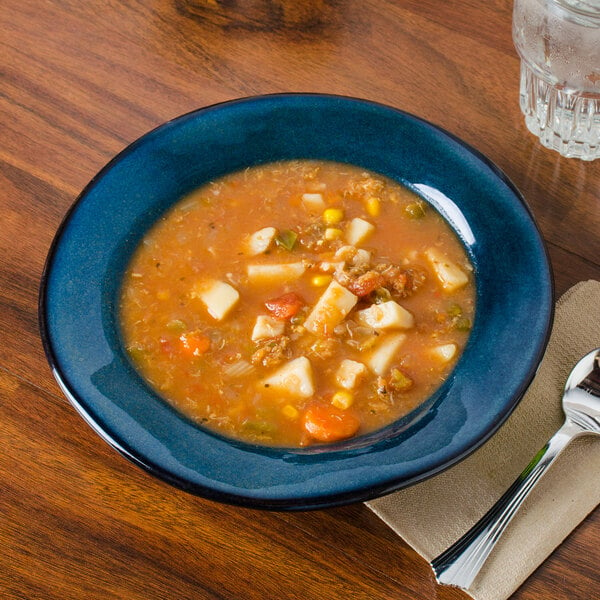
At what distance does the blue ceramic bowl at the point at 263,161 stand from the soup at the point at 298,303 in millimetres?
64

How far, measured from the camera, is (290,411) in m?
2.73

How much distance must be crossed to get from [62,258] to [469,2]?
235 centimetres

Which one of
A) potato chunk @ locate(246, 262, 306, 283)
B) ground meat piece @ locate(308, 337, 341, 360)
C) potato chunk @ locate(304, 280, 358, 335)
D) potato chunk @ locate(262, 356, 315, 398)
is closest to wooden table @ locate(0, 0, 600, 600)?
potato chunk @ locate(262, 356, 315, 398)

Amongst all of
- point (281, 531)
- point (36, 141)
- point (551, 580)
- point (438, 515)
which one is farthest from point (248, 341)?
point (36, 141)

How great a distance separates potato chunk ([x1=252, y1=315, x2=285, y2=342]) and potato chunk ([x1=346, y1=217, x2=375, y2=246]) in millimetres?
455

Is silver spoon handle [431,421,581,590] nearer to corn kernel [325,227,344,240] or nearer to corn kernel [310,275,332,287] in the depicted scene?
corn kernel [310,275,332,287]

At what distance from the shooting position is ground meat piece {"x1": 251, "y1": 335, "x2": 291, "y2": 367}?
9.35ft

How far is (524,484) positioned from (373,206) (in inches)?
45.6

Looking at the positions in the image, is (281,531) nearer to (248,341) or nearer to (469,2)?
(248,341)

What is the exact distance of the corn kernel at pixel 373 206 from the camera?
329cm

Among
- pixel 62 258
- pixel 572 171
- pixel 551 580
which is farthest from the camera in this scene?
pixel 572 171

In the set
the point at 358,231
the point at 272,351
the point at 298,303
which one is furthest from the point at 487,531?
the point at 358,231

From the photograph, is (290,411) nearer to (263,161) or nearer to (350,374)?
(350,374)

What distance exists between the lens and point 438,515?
103 inches
